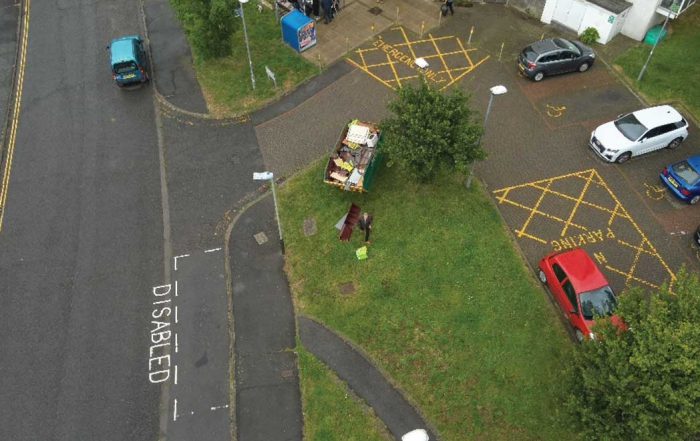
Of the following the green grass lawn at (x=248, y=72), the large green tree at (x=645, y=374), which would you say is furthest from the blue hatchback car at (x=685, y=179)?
the green grass lawn at (x=248, y=72)

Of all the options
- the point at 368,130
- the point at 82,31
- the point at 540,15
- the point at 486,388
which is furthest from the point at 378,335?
the point at 82,31

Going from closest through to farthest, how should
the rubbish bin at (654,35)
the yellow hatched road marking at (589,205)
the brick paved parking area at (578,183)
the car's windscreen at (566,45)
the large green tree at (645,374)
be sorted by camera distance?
the large green tree at (645,374) → the yellow hatched road marking at (589,205) → the brick paved parking area at (578,183) → the car's windscreen at (566,45) → the rubbish bin at (654,35)

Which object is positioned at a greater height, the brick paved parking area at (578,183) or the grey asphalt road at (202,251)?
the brick paved parking area at (578,183)

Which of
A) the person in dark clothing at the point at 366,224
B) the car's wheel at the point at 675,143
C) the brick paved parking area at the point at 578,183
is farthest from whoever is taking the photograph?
the car's wheel at the point at 675,143

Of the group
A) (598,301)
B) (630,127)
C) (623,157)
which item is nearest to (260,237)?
(598,301)

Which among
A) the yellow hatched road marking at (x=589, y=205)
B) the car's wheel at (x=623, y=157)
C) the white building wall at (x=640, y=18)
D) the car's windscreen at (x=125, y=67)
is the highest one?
the white building wall at (x=640, y=18)

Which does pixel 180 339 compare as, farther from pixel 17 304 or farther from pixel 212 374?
pixel 17 304

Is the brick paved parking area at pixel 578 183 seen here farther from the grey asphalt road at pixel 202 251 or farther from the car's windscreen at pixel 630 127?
the grey asphalt road at pixel 202 251

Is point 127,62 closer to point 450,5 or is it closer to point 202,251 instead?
point 202,251
